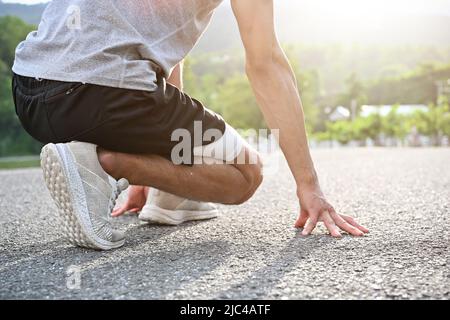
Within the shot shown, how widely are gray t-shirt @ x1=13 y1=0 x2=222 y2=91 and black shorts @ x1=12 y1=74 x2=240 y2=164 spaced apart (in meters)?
0.04

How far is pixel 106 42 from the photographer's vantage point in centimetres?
191

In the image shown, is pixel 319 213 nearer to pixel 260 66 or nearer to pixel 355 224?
pixel 355 224

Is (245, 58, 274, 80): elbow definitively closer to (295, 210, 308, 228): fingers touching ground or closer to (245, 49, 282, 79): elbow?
(245, 49, 282, 79): elbow

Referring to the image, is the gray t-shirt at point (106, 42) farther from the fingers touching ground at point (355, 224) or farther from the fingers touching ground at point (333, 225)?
the fingers touching ground at point (355, 224)

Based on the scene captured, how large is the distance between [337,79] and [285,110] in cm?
10649

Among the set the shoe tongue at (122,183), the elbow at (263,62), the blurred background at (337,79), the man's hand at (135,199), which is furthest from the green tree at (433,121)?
the shoe tongue at (122,183)

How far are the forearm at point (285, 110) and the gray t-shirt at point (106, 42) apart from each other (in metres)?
0.33

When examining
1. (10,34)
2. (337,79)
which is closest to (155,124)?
(10,34)

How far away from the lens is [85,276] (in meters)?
1.57

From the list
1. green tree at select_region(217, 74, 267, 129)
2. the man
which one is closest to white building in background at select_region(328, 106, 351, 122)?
green tree at select_region(217, 74, 267, 129)

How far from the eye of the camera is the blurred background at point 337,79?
764 inches

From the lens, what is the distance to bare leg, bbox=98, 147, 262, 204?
1987mm
